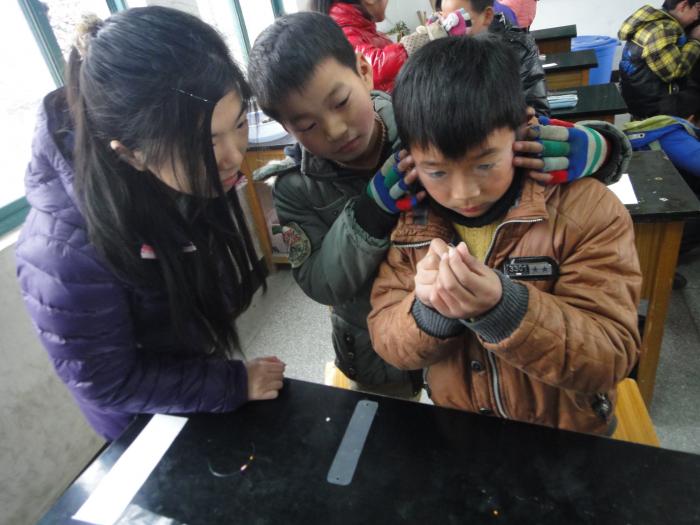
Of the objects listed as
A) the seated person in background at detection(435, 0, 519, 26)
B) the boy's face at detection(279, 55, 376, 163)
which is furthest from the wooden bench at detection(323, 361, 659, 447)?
the seated person in background at detection(435, 0, 519, 26)

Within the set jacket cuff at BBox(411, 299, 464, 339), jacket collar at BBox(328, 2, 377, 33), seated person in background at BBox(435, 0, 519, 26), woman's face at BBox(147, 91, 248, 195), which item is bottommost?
jacket cuff at BBox(411, 299, 464, 339)

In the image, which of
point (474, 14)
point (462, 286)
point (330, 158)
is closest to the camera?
point (462, 286)

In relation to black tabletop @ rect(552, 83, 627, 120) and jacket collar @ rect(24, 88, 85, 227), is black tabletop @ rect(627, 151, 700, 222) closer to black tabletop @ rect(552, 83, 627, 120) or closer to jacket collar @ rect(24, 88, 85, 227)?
black tabletop @ rect(552, 83, 627, 120)

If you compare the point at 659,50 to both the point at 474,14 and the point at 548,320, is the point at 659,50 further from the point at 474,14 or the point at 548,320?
the point at 548,320

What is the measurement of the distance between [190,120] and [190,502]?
600mm

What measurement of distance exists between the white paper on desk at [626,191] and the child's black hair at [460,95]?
83cm

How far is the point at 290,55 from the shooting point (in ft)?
2.80

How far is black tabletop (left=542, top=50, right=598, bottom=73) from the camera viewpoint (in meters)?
2.88

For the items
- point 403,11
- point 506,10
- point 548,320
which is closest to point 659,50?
point 506,10

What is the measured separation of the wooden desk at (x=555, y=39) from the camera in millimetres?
3804

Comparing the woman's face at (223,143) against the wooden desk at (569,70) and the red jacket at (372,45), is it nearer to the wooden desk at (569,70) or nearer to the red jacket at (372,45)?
the red jacket at (372,45)

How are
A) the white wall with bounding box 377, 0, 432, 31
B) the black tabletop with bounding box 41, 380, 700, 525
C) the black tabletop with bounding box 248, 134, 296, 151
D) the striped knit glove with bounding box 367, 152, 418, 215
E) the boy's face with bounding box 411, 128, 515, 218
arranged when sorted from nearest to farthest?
the black tabletop with bounding box 41, 380, 700, 525 < the boy's face with bounding box 411, 128, 515, 218 < the striped knit glove with bounding box 367, 152, 418, 215 < the black tabletop with bounding box 248, 134, 296, 151 < the white wall with bounding box 377, 0, 432, 31

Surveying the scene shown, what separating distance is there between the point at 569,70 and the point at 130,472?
323 centimetres

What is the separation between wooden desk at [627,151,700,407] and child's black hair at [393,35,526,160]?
0.83 metres
